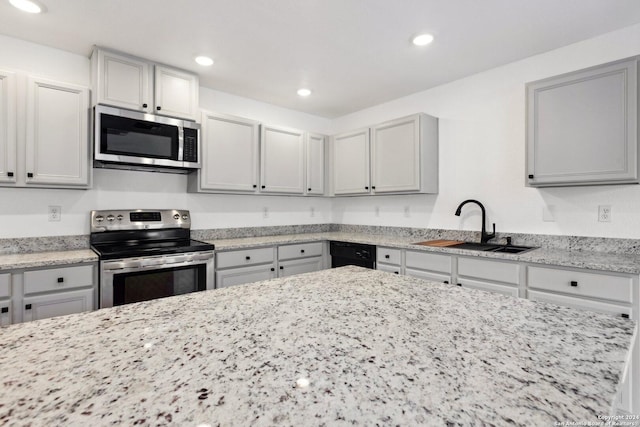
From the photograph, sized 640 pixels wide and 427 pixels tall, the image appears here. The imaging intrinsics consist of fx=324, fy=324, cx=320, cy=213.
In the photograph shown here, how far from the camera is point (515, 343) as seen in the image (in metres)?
0.73

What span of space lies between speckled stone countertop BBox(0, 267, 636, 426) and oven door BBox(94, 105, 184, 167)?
193cm

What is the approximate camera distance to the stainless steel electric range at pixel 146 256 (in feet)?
7.42

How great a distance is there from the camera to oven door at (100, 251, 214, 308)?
87.7 inches

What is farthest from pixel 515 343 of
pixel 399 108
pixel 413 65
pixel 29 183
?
pixel 399 108

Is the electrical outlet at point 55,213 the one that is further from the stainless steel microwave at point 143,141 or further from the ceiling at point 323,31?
the ceiling at point 323,31

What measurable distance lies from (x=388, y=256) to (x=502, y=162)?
1.31 metres

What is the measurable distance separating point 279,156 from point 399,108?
4.80 ft

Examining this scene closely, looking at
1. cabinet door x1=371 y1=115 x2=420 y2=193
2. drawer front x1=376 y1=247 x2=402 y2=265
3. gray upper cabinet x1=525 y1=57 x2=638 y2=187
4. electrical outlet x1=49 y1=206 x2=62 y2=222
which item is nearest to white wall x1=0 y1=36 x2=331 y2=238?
electrical outlet x1=49 y1=206 x2=62 y2=222

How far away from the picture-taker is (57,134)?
91.3 inches

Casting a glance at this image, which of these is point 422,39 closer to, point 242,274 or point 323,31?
point 323,31

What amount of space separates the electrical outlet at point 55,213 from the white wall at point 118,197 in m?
0.02

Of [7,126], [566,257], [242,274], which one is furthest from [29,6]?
[566,257]

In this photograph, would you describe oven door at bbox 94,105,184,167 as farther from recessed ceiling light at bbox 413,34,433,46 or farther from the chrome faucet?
the chrome faucet

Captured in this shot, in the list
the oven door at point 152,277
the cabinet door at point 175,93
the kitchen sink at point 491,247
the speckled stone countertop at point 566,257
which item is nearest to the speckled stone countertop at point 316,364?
the speckled stone countertop at point 566,257
